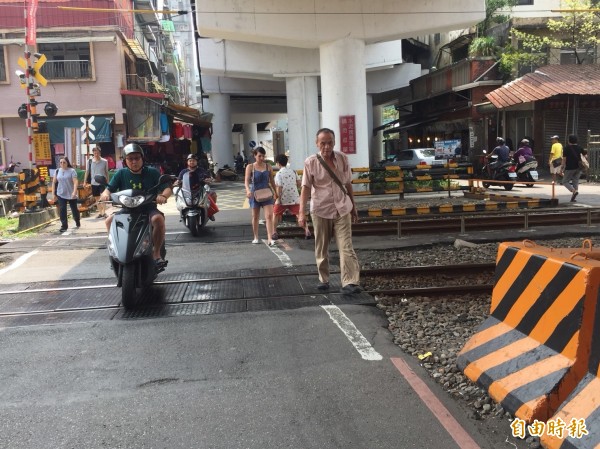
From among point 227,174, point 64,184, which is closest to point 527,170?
point 64,184

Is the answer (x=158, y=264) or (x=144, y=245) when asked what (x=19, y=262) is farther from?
(x=144, y=245)

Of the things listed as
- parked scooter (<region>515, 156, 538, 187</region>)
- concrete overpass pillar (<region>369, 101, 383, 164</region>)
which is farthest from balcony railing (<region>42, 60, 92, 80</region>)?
concrete overpass pillar (<region>369, 101, 383, 164</region>)

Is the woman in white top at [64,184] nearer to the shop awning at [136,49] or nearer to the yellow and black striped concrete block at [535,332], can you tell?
the yellow and black striped concrete block at [535,332]

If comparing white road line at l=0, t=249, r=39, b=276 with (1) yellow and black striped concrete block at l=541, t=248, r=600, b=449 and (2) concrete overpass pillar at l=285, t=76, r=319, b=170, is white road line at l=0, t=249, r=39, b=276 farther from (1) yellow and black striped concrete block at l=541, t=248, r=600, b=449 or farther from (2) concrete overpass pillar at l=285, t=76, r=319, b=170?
(2) concrete overpass pillar at l=285, t=76, r=319, b=170

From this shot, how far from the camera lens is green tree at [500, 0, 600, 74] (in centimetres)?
2364

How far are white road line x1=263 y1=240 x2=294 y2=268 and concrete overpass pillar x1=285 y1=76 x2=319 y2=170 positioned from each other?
15.7m

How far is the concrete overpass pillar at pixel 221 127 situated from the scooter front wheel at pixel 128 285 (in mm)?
25683

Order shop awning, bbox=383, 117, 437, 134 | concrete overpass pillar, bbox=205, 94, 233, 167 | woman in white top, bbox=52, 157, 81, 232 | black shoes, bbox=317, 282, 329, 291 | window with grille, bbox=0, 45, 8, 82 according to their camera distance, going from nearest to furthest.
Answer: black shoes, bbox=317, 282, 329, 291 → woman in white top, bbox=52, 157, 81, 232 → window with grille, bbox=0, 45, 8, 82 → concrete overpass pillar, bbox=205, 94, 233, 167 → shop awning, bbox=383, 117, 437, 134

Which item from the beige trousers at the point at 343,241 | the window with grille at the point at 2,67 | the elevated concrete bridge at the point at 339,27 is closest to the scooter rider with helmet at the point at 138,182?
the beige trousers at the point at 343,241

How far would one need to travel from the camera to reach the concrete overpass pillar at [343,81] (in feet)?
57.2

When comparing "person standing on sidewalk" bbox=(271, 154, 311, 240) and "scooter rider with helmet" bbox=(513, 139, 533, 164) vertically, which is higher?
"scooter rider with helmet" bbox=(513, 139, 533, 164)

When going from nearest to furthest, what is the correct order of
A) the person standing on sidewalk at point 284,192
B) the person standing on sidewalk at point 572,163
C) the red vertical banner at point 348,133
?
the person standing on sidewalk at point 284,192
the person standing on sidewalk at point 572,163
the red vertical banner at point 348,133

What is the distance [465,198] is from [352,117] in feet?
14.7

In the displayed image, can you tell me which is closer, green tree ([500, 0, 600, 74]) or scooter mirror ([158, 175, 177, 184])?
scooter mirror ([158, 175, 177, 184])
